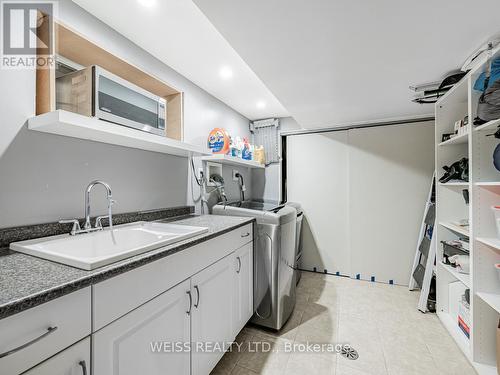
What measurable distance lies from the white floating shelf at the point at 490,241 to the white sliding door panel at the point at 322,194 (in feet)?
5.17

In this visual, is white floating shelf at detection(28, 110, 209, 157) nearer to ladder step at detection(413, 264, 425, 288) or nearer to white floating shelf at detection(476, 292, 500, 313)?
white floating shelf at detection(476, 292, 500, 313)

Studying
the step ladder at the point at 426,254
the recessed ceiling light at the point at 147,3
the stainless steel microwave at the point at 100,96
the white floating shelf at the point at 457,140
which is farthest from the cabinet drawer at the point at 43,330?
the step ladder at the point at 426,254

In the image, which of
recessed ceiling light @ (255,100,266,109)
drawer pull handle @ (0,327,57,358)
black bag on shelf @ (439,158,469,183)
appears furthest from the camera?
recessed ceiling light @ (255,100,266,109)

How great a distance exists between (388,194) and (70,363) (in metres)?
3.13

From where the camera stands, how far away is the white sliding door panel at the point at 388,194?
8.68 ft

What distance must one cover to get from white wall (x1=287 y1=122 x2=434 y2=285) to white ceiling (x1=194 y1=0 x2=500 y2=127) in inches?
37.1

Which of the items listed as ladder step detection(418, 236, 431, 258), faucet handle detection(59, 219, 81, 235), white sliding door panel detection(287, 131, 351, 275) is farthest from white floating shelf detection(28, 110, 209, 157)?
ladder step detection(418, 236, 431, 258)

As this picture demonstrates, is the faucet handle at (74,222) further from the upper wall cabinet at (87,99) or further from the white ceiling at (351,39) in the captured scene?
the white ceiling at (351,39)

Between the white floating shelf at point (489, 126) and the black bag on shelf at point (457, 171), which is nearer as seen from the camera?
the white floating shelf at point (489, 126)

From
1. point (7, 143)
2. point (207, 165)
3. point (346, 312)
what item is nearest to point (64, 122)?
point (7, 143)

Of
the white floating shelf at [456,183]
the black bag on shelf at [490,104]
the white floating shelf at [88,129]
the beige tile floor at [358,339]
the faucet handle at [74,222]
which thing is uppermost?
the black bag on shelf at [490,104]

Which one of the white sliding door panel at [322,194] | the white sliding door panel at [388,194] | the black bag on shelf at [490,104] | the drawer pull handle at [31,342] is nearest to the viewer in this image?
the drawer pull handle at [31,342]

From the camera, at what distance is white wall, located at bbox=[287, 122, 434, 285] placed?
8.77 ft

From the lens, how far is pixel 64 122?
3.13ft
